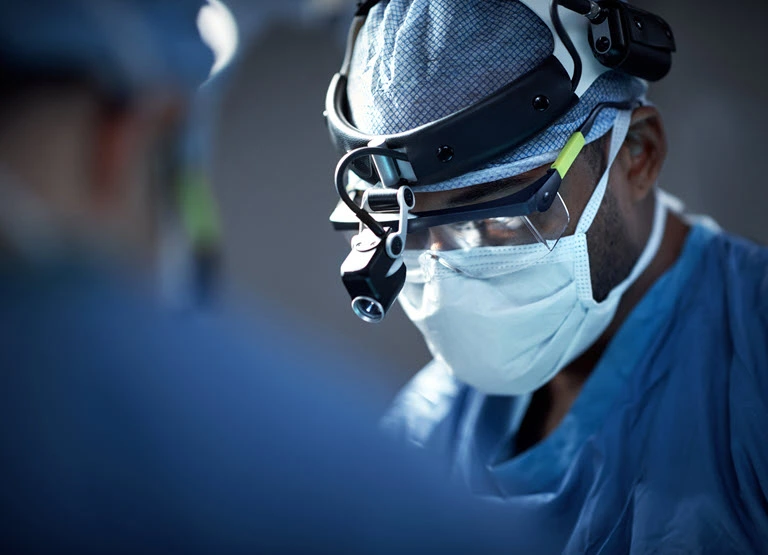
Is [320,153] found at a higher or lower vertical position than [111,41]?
lower

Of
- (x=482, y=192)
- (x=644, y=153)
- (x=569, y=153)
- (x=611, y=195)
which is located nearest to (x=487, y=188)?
(x=482, y=192)

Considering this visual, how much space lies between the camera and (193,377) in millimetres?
1248

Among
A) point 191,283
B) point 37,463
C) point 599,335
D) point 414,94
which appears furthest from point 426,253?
point 191,283

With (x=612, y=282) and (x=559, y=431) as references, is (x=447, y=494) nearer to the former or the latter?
(x=559, y=431)

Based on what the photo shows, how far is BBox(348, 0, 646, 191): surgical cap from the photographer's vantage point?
1063 mm

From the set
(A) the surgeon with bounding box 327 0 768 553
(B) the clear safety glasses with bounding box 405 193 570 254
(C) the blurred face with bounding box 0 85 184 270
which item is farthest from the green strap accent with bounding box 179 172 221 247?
(B) the clear safety glasses with bounding box 405 193 570 254

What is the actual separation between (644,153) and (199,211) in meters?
1.72

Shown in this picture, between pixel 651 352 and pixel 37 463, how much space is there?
100 cm

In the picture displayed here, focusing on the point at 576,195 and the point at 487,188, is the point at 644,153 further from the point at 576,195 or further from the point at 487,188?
the point at 487,188

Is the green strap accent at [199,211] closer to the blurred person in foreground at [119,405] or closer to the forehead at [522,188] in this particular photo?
the blurred person in foreground at [119,405]

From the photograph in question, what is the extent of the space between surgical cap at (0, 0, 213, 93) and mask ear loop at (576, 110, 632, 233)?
92 centimetres

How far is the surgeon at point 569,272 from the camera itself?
1.05 meters

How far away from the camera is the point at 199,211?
103 inches

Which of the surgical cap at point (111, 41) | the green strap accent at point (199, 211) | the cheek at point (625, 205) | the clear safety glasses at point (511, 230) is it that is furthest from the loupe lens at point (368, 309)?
the green strap accent at point (199, 211)
